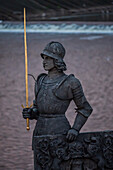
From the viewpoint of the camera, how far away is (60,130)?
4949mm

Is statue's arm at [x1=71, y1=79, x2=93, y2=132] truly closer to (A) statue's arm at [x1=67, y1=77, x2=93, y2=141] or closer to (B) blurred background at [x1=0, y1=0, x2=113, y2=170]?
(A) statue's arm at [x1=67, y1=77, x2=93, y2=141]

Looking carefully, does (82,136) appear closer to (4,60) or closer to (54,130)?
(54,130)

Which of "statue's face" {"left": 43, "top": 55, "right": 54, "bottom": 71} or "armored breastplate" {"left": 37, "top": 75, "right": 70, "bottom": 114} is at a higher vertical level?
"statue's face" {"left": 43, "top": 55, "right": 54, "bottom": 71}

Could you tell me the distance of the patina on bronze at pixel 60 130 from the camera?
16.1 ft

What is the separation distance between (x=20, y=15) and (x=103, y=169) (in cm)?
2756

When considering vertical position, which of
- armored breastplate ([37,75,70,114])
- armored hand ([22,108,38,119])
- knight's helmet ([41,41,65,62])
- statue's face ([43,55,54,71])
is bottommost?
armored hand ([22,108,38,119])

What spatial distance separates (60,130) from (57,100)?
248mm

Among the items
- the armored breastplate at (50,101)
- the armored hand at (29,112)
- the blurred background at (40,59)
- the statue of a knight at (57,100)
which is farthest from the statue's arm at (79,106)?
the blurred background at (40,59)

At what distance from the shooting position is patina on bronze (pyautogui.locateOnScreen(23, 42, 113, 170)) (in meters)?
4.90

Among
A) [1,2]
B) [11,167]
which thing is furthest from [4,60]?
[1,2]

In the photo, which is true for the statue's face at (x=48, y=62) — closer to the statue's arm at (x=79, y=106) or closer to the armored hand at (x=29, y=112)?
the statue's arm at (x=79, y=106)

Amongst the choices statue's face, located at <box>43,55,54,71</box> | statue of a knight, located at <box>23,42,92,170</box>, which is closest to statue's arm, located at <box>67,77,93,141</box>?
statue of a knight, located at <box>23,42,92,170</box>

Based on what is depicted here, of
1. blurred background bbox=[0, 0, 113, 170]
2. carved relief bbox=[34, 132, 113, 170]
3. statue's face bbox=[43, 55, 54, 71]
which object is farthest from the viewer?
blurred background bbox=[0, 0, 113, 170]

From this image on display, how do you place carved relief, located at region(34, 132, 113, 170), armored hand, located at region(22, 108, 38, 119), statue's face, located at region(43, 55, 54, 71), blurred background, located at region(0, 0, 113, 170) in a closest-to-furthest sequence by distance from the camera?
carved relief, located at region(34, 132, 113, 170) < statue's face, located at region(43, 55, 54, 71) < armored hand, located at region(22, 108, 38, 119) < blurred background, located at region(0, 0, 113, 170)
